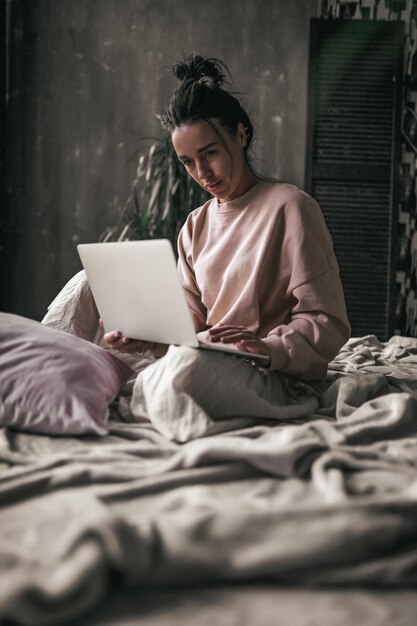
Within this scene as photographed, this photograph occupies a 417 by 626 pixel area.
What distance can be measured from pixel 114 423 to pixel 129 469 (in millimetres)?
327

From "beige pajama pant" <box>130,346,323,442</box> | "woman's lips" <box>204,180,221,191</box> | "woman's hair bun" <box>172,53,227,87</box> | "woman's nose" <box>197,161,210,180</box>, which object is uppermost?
"woman's hair bun" <box>172,53,227,87</box>

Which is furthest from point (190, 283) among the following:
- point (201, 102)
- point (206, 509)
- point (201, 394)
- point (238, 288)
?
point (206, 509)

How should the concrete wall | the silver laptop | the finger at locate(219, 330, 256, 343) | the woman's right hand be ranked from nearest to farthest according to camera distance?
1. the silver laptop
2. the finger at locate(219, 330, 256, 343)
3. the woman's right hand
4. the concrete wall

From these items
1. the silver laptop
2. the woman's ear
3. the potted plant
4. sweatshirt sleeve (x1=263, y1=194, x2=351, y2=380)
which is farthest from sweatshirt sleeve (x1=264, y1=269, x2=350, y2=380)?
the potted plant

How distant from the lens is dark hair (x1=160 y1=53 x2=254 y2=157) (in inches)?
66.2

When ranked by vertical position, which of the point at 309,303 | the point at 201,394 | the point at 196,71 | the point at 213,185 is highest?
the point at 196,71

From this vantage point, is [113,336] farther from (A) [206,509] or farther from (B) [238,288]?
(A) [206,509]

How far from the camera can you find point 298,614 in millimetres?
654

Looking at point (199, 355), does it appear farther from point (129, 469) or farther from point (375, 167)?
point (375, 167)

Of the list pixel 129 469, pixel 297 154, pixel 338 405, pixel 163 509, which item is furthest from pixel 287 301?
pixel 297 154

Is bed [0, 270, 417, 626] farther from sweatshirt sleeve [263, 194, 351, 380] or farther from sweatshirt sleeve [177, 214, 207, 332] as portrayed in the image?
sweatshirt sleeve [177, 214, 207, 332]

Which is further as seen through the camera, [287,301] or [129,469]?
[287,301]

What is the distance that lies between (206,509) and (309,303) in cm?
78

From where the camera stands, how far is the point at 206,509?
0.82 meters
